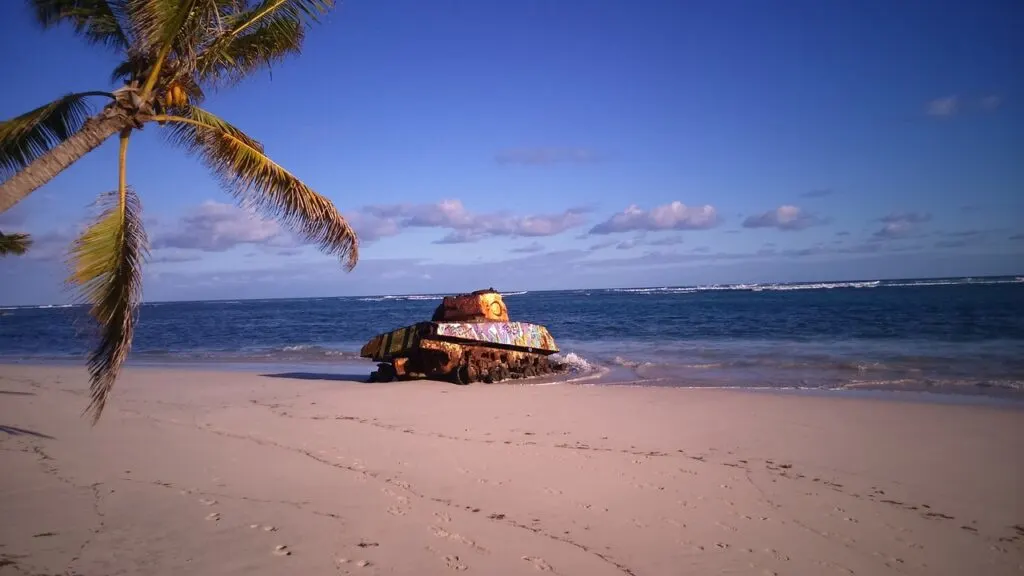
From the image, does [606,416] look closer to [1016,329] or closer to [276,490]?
[276,490]

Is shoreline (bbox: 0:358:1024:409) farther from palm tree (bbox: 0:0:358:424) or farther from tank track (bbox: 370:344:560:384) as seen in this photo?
palm tree (bbox: 0:0:358:424)

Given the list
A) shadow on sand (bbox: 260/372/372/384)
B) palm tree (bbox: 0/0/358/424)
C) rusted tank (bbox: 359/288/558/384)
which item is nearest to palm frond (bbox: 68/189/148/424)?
palm tree (bbox: 0/0/358/424)

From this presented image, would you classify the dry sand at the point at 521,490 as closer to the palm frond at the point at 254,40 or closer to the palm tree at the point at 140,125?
the palm tree at the point at 140,125

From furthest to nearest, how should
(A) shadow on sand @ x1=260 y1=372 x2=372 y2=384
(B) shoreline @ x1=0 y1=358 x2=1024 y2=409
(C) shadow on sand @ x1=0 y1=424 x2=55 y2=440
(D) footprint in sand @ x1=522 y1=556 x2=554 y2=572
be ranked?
1. (A) shadow on sand @ x1=260 y1=372 x2=372 y2=384
2. (B) shoreline @ x1=0 y1=358 x2=1024 y2=409
3. (C) shadow on sand @ x1=0 y1=424 x2=55 y2=440
4. (D) footprint in sand @ x1=522 y1=556 x2=554 y2=572

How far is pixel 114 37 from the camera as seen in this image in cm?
567

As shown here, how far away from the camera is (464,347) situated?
494 inches

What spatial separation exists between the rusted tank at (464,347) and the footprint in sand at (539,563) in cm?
831

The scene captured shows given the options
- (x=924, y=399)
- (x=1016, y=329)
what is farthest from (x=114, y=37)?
(x=1016, y=329)

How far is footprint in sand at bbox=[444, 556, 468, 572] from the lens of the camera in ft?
12.2

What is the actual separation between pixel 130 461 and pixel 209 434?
1351 mm

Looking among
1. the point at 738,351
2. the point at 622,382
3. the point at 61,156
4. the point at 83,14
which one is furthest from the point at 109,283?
the point at 738,351

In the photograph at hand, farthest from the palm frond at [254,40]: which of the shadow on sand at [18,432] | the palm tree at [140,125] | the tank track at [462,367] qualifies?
the tank track at [462,367]

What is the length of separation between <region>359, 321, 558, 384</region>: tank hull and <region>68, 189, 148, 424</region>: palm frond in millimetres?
7983

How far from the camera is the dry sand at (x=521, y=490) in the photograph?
3.88 meters
